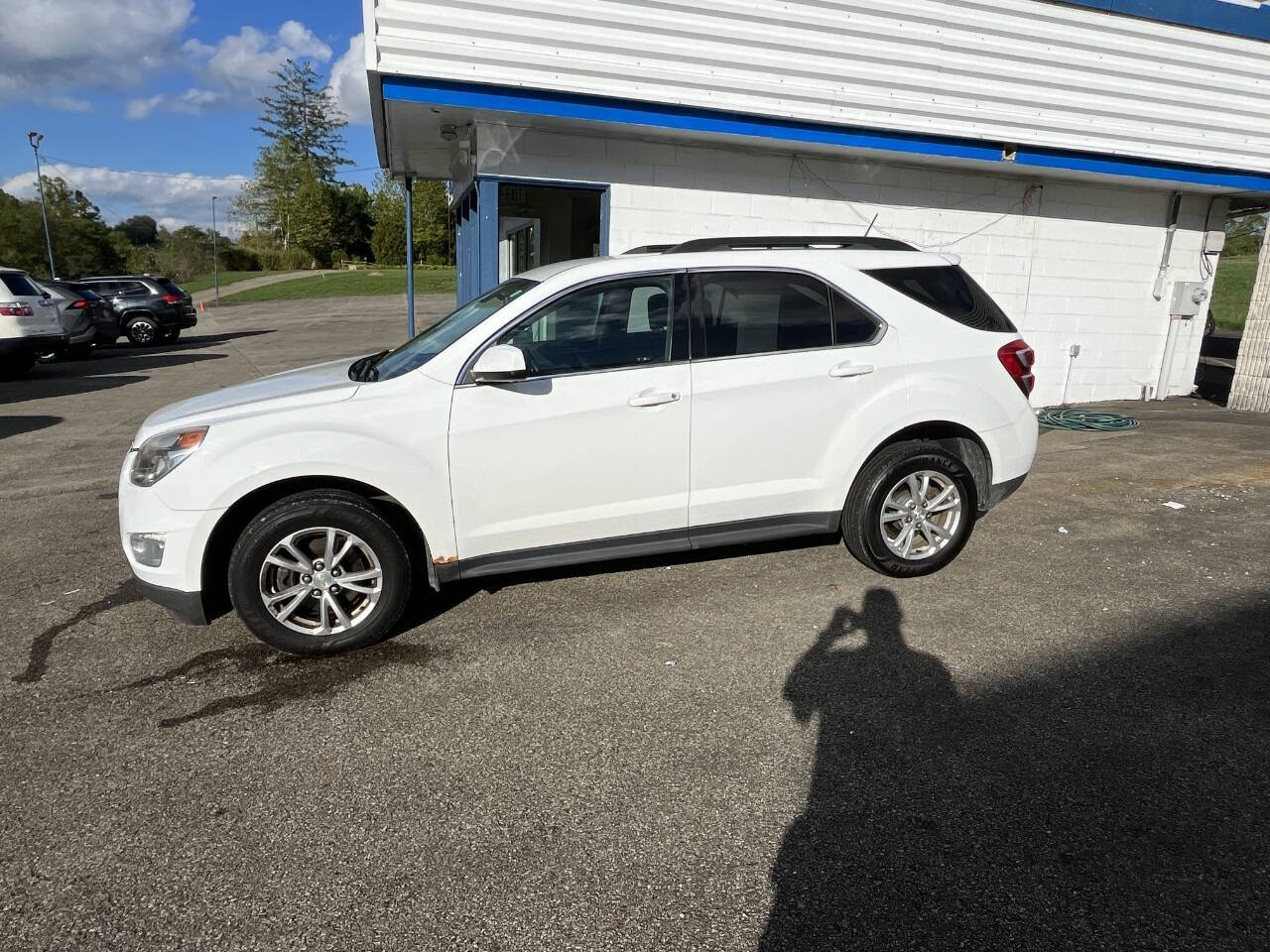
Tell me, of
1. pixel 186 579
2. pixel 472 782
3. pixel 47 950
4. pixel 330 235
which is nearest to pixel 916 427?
pixel 472 782

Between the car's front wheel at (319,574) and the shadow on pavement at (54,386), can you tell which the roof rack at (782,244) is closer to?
the car's front wheel at (319,574)

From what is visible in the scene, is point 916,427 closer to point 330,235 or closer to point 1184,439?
point 1184,439

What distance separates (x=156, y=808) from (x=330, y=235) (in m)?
61.5

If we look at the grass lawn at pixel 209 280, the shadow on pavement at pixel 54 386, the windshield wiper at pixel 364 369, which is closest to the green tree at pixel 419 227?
the grass lawn at pixel 209 280

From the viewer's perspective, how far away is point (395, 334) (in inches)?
864

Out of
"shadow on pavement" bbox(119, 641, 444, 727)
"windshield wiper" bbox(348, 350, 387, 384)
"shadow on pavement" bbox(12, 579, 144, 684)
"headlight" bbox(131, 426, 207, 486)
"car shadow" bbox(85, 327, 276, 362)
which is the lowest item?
"car shadow" bbox(85, 327, 276, 362)

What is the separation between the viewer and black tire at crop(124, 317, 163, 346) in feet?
62.9

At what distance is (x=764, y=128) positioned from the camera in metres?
7.79

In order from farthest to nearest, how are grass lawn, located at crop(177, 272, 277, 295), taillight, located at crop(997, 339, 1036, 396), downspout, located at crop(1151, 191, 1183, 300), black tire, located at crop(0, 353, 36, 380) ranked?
grass lawn, located at crop(177, 272, 277, 295)
black tire, located at crop(0, 353, 36, 380)
downspout, located at crop(1151, 191, 1183, 300)
taillight, located at crop(997, 339, 1036, 396)

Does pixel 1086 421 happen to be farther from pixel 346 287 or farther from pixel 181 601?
pixel 346 287

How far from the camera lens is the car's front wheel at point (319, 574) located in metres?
3.66

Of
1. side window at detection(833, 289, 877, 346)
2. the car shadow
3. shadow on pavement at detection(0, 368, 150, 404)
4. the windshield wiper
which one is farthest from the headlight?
the car shadow

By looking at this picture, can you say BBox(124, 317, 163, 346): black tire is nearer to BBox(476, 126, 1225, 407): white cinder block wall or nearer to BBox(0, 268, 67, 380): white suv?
BBox(0, 268, 67, 380): white suv

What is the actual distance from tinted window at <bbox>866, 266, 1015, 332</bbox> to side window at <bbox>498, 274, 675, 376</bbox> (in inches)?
51.2
